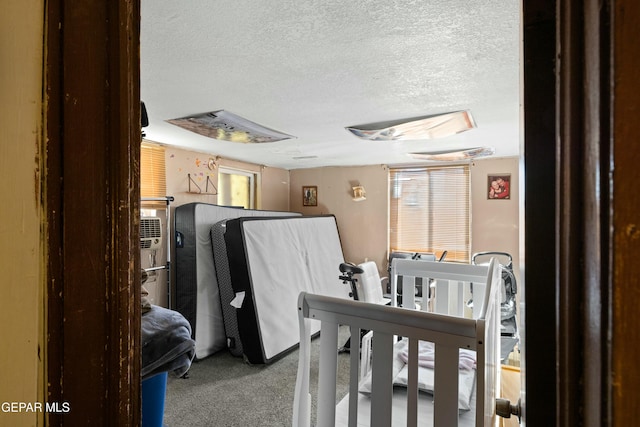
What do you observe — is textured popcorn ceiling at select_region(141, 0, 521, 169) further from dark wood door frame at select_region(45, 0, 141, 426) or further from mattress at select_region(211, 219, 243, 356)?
mattress at select_region(211, 219, 243, 356)

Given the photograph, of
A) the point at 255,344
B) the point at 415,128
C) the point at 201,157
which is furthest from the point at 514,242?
the point at 201,157

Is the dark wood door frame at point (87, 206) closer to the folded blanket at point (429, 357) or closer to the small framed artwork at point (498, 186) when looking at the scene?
the folded blanket at point (429, 357)

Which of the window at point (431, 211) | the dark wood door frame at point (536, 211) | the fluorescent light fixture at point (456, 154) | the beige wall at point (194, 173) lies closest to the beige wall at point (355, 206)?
the window at point (431, 211)

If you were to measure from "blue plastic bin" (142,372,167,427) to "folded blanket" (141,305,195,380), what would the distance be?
4.3 inches

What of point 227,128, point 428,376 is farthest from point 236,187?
point 428,376

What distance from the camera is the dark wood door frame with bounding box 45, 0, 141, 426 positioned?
49cm

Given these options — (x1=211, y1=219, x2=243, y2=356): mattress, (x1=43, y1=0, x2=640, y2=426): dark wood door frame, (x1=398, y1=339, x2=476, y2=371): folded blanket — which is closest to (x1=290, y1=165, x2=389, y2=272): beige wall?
(x1=211, y1=219, x2=243, y2=356): mattress

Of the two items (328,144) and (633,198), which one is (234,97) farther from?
(633,198)

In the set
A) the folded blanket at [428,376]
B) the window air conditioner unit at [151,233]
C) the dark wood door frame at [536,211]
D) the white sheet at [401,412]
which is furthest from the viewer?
the window air conditioner unit at [151,233]

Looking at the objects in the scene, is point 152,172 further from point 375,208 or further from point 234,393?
point 375,208

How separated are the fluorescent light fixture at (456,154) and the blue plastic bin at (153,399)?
339cm

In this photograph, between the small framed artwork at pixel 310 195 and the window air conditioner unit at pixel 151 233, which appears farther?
the small framed artwork at pixel 310 195

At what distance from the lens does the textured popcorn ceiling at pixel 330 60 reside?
1126 mm

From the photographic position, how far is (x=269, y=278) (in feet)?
11.1
